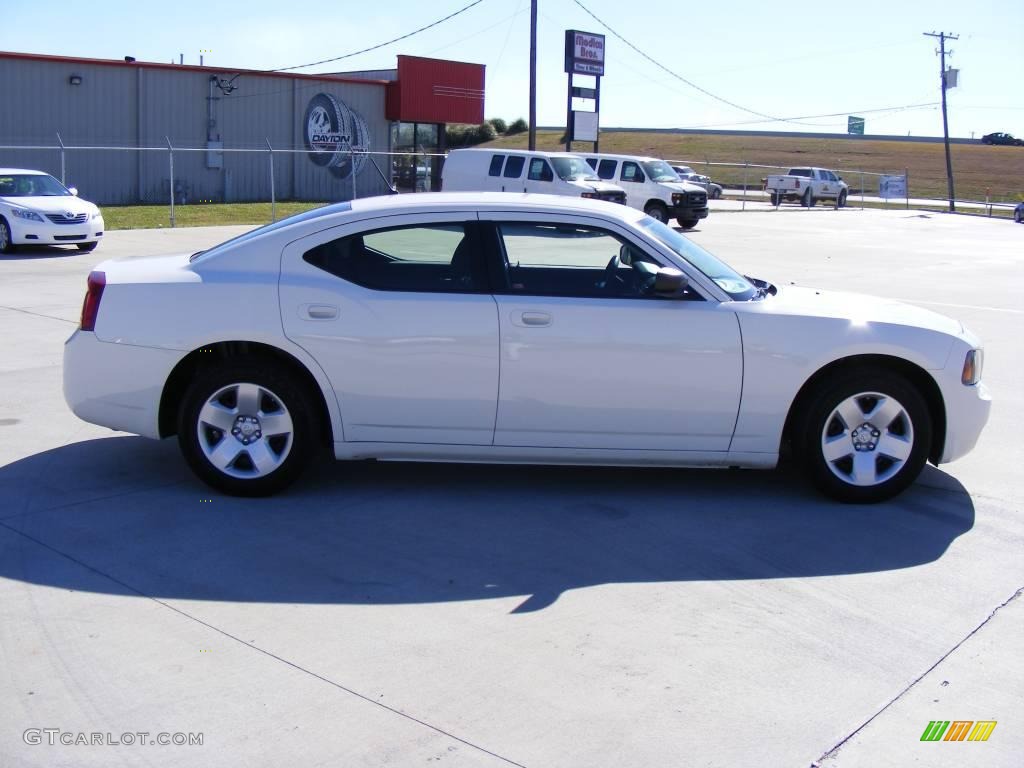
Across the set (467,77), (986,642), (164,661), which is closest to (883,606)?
(986,642)

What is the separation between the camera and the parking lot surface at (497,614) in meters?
3.61

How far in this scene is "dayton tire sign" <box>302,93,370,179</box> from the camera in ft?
134

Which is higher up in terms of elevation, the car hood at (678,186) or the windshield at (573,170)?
the windshield at (573,170)

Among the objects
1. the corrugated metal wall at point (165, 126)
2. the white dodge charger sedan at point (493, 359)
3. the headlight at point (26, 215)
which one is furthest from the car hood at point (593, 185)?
the white dodge charger sedan at point (493, 359)

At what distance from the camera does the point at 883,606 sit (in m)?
4.73

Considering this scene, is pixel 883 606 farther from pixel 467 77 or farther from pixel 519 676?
pixel 467 77

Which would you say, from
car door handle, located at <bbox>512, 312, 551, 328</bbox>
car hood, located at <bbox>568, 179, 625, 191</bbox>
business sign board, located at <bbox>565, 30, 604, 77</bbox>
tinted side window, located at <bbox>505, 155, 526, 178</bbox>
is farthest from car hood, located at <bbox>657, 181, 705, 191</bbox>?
car door handle, located at <bbox>512, 312, 551, 328</bbox>

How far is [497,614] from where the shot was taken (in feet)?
14.9

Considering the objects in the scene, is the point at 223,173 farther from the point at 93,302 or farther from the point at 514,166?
the point at 93,302

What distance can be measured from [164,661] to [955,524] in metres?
3.93

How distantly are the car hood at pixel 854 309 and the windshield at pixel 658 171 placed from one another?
24.6 m

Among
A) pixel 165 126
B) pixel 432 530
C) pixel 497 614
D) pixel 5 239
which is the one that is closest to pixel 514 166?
pixel 5 239

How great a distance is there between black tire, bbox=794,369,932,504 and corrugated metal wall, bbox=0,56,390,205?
3069 centimetres

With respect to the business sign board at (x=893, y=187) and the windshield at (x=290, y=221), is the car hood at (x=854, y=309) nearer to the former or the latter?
the windshield at (x=290, y=221)
